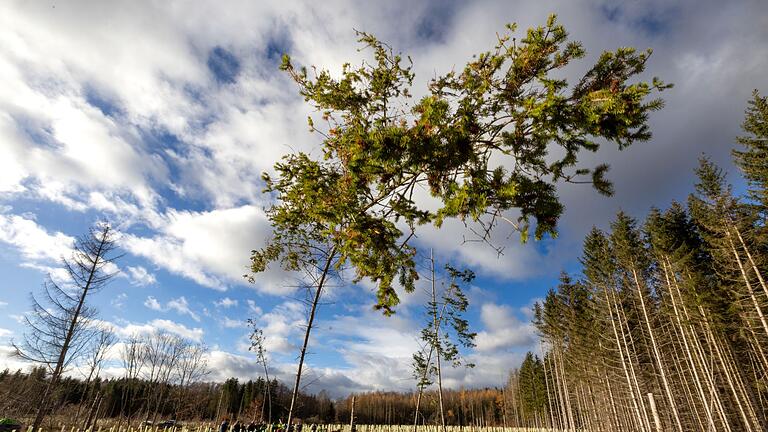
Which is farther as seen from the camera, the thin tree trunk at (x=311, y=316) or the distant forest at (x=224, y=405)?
the distant forest at (x=224, y=405)

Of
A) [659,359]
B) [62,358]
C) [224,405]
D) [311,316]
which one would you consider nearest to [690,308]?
[659,359]

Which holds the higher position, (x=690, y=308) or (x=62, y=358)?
(x=690, y=308)

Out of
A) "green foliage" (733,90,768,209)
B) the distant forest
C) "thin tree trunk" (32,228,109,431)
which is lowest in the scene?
the distant forest

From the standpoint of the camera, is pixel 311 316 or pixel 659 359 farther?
pixel 659 359

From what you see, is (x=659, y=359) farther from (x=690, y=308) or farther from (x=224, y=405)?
(x=224, y=405)

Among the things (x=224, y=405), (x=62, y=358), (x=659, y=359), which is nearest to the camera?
(x=62, y=358)

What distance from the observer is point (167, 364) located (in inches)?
1190

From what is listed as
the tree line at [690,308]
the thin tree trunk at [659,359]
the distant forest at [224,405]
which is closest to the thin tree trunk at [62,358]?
the distant forest at [224,405]

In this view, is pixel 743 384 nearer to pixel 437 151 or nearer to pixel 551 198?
pixel 551 198

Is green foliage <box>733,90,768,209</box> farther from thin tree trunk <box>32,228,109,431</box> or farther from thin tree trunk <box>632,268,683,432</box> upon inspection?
thin tree trunk <box>32,228,109,431</box>

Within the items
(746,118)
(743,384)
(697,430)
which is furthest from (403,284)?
(697,430)

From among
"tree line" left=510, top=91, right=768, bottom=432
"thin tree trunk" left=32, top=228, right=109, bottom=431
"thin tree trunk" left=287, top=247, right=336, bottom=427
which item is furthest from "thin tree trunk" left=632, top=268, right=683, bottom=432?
"thin tree trunk" left=32, top=228, right=109, bottom=431

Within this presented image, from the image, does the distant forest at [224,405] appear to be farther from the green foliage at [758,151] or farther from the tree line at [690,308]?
the green foliage at [758,151]

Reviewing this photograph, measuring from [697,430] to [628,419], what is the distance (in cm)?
816
